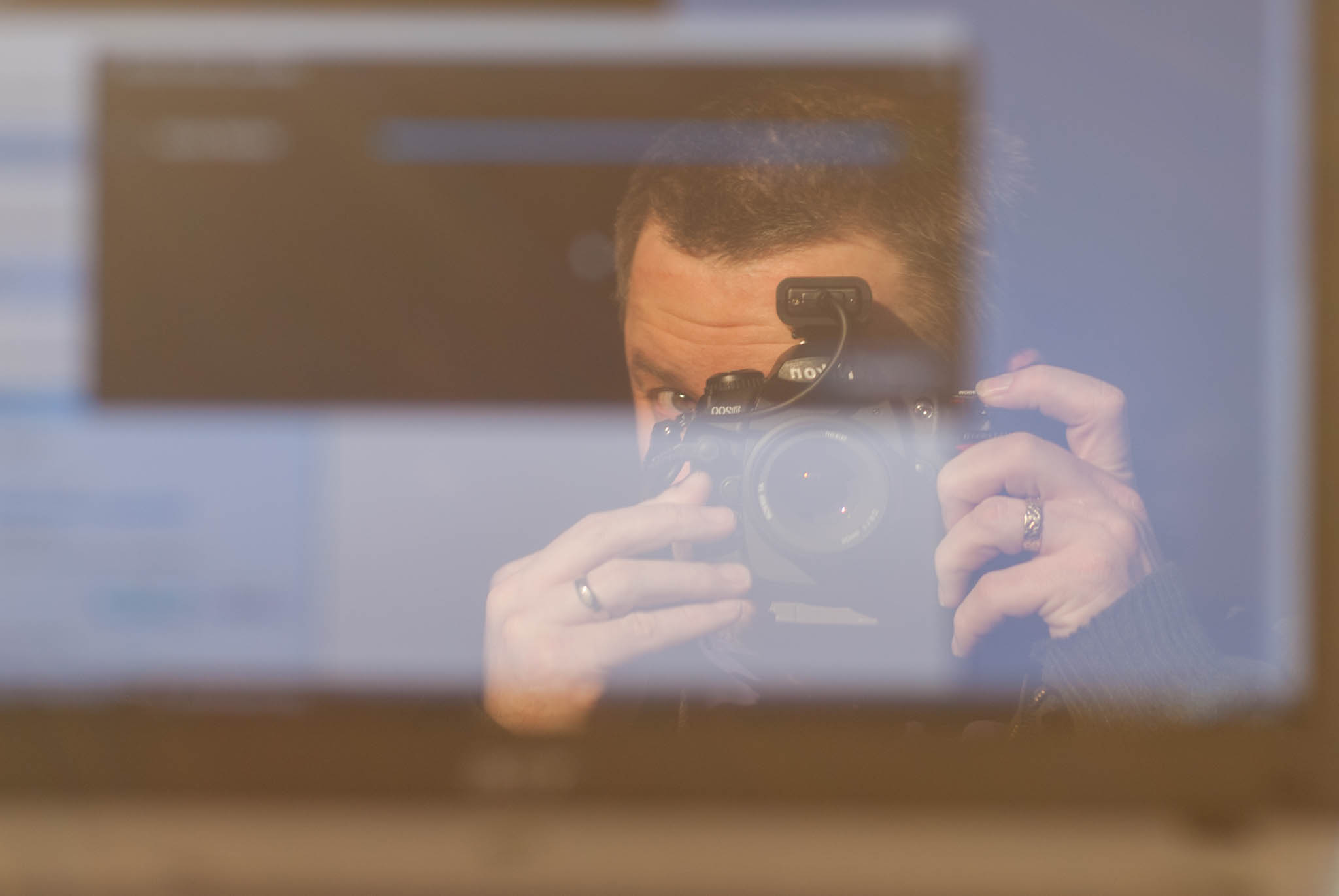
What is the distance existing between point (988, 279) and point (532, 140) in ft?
0.86

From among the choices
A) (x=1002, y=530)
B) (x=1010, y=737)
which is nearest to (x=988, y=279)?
(x=1002, y=530)

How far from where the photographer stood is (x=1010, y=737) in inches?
19.2

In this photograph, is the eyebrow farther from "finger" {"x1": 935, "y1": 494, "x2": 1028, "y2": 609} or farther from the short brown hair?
"finger" {"x1": 935, "y1": 494, "x2": 1028, "y2": 609}

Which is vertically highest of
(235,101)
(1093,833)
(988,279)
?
(235,101)

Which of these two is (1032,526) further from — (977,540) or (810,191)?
(810,191)

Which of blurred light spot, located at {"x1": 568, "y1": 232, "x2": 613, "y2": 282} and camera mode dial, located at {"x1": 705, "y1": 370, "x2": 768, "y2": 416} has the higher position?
blurred light spot, located at {"x1": 568, "y1": 232, "x2": 613, "y2": 282}

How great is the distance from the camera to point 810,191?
48cm

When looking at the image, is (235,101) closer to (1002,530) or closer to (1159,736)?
(1002,530)

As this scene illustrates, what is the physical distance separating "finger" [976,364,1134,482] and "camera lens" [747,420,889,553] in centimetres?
8

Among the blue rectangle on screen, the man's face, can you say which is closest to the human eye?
the man's face

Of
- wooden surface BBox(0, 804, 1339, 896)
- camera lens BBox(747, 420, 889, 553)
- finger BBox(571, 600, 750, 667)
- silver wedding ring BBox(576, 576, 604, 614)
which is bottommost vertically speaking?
wooden surface BBox(0, 804, 1339, 896)

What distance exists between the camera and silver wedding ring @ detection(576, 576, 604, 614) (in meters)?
0.47

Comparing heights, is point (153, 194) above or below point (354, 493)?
above

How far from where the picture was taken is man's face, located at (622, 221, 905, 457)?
1.54 ft
